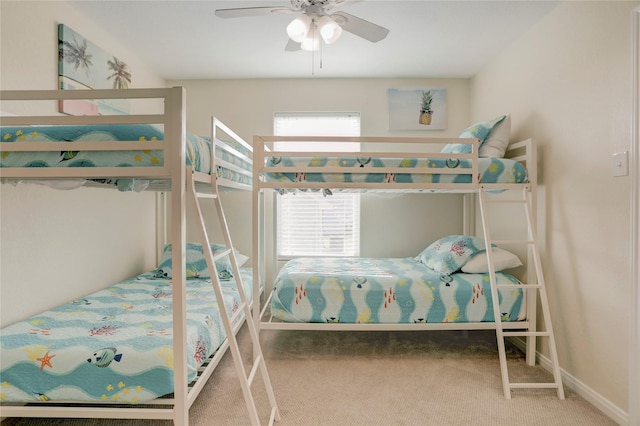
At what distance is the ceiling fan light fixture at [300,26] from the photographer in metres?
1.96

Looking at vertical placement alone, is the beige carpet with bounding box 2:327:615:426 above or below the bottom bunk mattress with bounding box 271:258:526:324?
below

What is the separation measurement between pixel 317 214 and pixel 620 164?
2592 millimetres

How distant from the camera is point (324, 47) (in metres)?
3.12

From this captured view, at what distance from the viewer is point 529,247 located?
2691mm

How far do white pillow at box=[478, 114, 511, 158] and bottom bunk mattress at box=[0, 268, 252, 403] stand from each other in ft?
7.68

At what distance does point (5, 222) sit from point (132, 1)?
1.60 meters

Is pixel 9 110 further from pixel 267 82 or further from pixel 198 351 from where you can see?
pixel 267 82

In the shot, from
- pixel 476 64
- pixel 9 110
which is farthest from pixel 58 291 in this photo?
pixel 476 64

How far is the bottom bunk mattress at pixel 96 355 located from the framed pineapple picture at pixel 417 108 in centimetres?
279

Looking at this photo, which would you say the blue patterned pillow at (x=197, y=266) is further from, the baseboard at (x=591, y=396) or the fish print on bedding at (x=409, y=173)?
the baseboard at (x=591, y=396)

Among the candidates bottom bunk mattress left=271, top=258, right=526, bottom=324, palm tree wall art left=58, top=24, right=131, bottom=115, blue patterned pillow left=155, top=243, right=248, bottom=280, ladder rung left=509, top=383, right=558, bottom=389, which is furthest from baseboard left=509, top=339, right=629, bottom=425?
palm tree wall art left=58, top=24, right=131, bottom=115

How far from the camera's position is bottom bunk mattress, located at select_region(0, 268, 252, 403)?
5.21 ft

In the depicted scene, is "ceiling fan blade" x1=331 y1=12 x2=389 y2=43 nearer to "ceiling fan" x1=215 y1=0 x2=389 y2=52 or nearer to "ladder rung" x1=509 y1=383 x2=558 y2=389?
"ceiling fan" x1=215 y1=0 x2=389 y2=52

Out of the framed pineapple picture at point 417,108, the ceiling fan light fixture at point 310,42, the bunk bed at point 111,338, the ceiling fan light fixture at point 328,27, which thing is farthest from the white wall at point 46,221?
the framed pineapple picture at point 417,108
